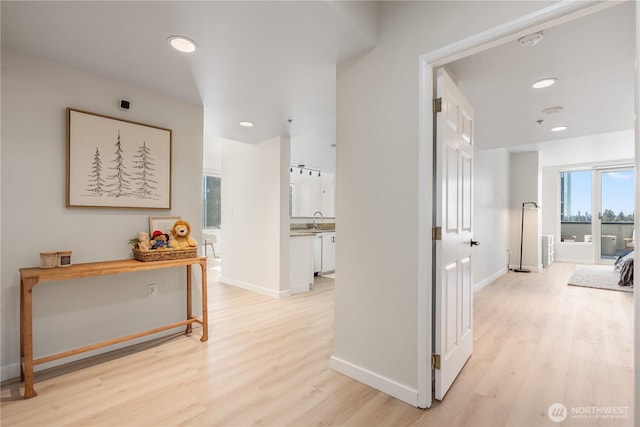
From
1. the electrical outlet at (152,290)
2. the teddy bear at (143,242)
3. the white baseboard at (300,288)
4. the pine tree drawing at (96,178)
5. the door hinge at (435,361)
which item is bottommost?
the white baseboard at (300,288)

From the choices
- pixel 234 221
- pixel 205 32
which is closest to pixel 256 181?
pixel 234 221

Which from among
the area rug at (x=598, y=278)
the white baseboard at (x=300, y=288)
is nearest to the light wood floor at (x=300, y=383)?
the white baseboard at (x=300, y=288)

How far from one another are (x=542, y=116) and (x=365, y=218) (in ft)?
9.11

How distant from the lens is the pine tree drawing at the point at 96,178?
97.3 inches

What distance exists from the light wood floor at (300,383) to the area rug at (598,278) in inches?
79.8

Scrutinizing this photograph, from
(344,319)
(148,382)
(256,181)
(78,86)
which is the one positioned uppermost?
(78,86)

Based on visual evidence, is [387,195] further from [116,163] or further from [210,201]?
[210,201]

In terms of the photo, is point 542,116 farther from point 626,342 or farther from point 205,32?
point 205,32

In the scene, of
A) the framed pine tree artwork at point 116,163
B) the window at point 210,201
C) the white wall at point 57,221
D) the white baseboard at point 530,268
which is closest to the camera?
the white wall at point 57,221

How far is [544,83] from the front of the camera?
2609 mm

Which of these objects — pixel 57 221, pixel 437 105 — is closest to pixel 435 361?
pixel 437 105

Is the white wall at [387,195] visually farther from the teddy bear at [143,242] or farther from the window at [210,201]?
the window at [210,201]

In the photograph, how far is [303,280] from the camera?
4715 mm

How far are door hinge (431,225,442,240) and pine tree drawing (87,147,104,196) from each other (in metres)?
2.54
